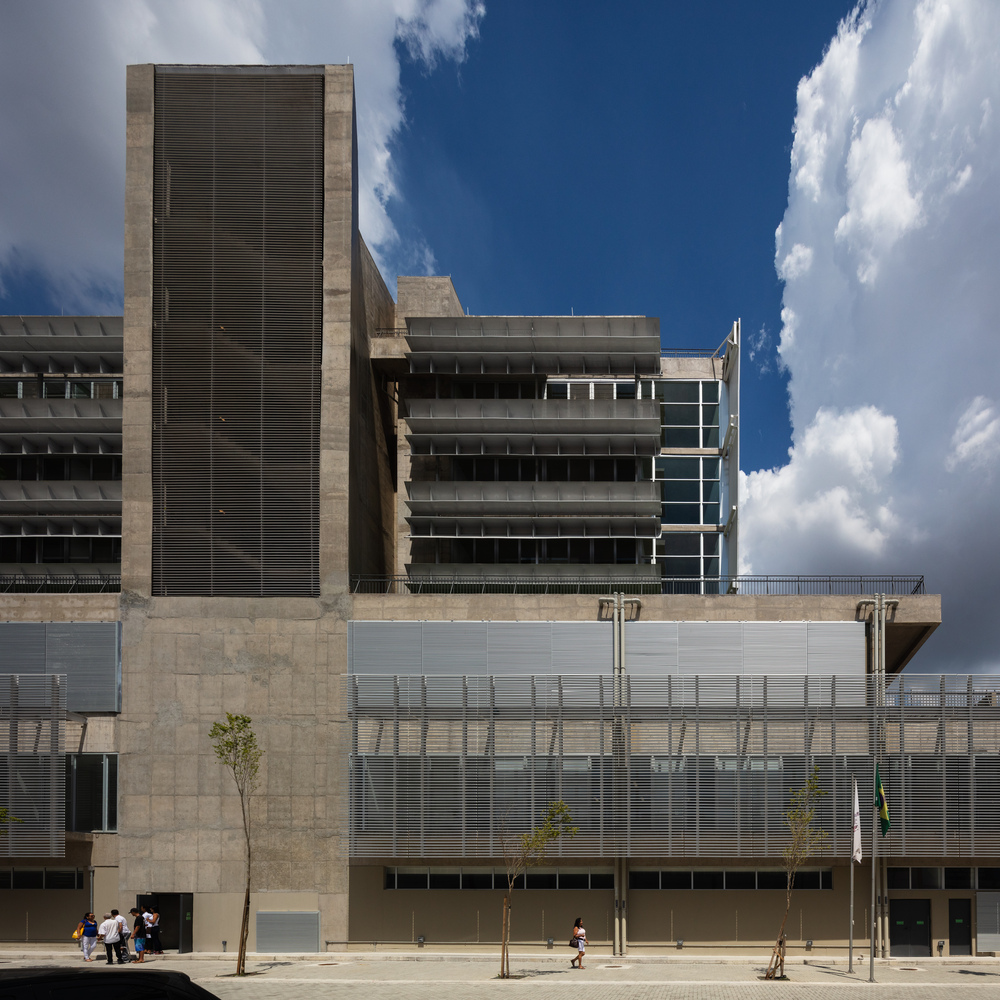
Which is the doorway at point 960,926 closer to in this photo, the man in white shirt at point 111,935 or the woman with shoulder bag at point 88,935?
Result: the man in white shirt at point 111,935

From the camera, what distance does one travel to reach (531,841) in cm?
3188

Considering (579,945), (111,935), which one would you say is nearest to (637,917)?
(579,945)

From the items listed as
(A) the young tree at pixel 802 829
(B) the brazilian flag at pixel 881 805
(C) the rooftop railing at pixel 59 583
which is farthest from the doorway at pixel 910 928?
(C) the rooftop railing at pixel 59 583

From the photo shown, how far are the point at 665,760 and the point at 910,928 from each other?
37.9 feet

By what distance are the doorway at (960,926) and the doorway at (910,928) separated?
80 cm

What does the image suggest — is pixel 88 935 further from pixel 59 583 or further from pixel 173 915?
pixel 59 583

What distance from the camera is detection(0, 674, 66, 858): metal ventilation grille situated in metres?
33.8

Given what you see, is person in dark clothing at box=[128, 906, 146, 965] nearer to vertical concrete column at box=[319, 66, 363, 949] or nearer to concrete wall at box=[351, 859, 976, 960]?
vertical concrete column at box=[319, 66, 363, 949]

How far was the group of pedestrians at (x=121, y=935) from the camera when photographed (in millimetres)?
30906

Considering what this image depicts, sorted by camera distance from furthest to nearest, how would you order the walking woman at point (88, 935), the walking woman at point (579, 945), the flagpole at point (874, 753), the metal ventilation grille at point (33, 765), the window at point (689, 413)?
the window at point (689, 413)
the metal ventilation grille at point (33, 765)
the walking woman at point (579, 945)
the walking woman at point (88, 935)
the flagpole at point (874, 753)

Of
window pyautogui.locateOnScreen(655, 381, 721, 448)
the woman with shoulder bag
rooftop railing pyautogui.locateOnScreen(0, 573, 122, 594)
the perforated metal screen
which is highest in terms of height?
window pyautogui.locateOnScreen(655, 381, 721, 448)

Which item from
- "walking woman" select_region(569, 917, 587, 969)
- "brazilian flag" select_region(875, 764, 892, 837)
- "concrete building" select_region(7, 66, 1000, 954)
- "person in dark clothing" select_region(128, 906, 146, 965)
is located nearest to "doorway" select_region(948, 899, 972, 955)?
"concrete building" select_region(7, 66, 1000, 954)

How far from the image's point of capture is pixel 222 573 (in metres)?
37.2

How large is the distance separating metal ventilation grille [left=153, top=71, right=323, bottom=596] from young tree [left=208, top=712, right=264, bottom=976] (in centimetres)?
606
